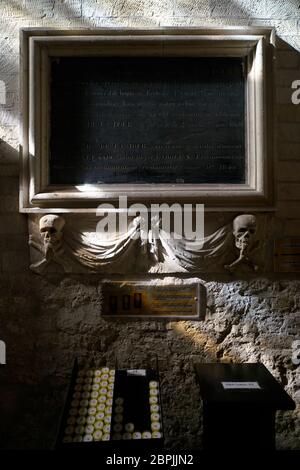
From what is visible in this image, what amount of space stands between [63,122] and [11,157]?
0.47 meters

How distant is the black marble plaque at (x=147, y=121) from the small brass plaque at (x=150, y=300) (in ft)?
2.59

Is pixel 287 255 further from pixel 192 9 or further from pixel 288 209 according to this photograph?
pixel 192 9

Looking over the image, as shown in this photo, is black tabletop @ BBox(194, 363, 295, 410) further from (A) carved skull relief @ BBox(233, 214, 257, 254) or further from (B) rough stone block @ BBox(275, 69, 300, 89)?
(B) rough stone block @ BBox(275, 69, 300, 89)

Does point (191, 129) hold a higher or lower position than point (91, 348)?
higher

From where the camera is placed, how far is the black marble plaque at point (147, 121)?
2.96 metres

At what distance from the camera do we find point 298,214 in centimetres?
292

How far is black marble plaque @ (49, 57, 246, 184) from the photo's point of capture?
2.96 metres

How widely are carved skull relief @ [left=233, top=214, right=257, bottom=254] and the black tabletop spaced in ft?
2.64

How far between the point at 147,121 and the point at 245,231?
109 centimetres

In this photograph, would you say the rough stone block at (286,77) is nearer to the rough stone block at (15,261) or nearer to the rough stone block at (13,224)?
the rough stone block at (13,224)

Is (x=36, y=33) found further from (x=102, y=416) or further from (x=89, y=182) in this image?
(x=102, y=416)

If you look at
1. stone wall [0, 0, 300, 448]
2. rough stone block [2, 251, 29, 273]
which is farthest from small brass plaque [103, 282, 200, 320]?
rough stone block [2, 251, 29, 273]

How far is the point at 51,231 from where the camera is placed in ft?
9.22
